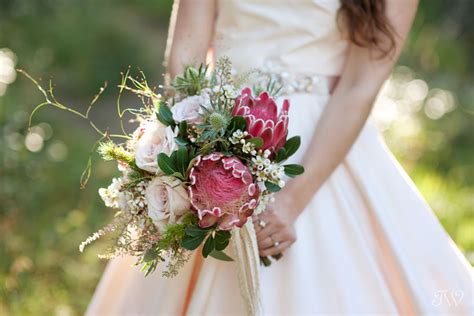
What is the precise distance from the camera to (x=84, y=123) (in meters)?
6.14

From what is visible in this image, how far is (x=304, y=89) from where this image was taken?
204cm

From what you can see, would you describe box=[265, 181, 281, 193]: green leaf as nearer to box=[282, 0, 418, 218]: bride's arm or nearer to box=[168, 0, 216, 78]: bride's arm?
box=[282, 0, 418, 218]: bride's arm

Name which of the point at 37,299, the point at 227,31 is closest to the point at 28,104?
the point at 37,299

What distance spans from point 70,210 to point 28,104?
3.77 feet

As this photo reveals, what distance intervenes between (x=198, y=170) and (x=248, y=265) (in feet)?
1.02

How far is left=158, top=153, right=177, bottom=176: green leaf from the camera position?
4.73 ft

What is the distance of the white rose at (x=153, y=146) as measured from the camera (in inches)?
58.2

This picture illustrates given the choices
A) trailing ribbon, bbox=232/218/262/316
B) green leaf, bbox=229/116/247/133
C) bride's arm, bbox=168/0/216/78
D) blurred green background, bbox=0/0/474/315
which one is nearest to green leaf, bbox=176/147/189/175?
green leaf, bbox=229/116/247/133

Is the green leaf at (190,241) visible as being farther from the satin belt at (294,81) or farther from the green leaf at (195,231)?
the satin belt at (294,81)

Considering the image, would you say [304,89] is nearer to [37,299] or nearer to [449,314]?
Answer: [449,314]

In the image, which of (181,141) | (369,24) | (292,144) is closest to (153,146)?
(181,141)

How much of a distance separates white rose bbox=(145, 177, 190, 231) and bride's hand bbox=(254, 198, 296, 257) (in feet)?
0.99

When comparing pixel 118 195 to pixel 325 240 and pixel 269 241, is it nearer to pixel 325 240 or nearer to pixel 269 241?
pixel 269 241

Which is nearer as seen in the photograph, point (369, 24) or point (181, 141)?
point (181, 141)
